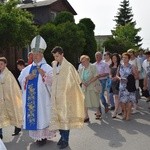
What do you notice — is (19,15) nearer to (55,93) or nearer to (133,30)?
(55,93)

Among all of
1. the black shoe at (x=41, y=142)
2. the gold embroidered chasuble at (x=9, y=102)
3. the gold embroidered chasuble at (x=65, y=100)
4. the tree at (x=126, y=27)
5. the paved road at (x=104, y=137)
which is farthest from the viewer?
the tree at (x=126, y=27)

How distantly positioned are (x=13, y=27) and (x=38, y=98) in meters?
16.7

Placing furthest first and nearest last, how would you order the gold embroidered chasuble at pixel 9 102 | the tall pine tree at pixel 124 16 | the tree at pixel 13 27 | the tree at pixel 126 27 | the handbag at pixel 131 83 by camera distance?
the tall pine tree at pixel 124 16, the tree at pixel 126 27, the tree at pixel 13 27, the handbag at pixel 131 83, the gold embroidered chasuble at pixel 9 102

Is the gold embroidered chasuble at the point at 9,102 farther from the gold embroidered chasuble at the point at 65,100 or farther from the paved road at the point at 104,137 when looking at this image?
the gold embroidered chasuble at the point at 65,100

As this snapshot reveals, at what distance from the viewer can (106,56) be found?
1212 cm

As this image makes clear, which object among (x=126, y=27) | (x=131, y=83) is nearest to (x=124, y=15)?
(x=126, y=27)

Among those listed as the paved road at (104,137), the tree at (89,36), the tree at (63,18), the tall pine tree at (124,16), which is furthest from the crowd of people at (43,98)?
the tall pine tree at (124,16)

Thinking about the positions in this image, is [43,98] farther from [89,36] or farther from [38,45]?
[89,36]

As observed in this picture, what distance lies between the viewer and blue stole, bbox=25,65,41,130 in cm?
765

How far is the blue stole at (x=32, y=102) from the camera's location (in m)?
7.65

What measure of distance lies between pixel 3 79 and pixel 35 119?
140cm

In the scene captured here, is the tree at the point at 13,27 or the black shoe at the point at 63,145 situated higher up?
the tree at the point at 13,27

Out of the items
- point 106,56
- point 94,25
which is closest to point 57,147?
point 106,56

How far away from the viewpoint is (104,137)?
8.36 m
